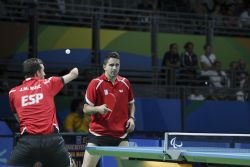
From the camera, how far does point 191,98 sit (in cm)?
1602

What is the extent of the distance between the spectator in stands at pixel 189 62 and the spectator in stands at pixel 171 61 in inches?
8.0

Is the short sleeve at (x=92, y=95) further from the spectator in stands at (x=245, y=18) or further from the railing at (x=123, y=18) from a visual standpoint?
the spectator in stands at (x=245, y=18)

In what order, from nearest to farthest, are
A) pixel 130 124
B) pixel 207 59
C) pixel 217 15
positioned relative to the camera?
pixel 130 124 < pixel 207 59 < pixel 217 15

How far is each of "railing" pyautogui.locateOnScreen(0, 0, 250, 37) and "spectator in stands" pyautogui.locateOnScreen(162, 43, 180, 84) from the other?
2.51ft

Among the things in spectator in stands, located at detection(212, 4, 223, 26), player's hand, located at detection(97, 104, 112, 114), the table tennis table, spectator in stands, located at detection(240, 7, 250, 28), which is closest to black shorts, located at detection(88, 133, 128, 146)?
player's hand, located at detection(97, 104, 112, 114)

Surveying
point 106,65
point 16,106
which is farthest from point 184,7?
point 16,106

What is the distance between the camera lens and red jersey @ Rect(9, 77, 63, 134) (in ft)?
25.5

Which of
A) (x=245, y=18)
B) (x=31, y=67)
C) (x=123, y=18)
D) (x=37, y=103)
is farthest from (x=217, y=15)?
(x=37, y=103)

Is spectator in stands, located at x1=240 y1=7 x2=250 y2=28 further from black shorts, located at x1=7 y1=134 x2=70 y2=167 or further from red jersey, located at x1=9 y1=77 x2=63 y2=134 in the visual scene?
black shorts, located at x1=7 y1=134 x2=70 y2=167

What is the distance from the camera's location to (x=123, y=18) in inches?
680

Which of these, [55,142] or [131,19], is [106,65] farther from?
[131,19]

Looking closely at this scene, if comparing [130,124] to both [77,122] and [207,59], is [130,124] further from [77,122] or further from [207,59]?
[207,59]

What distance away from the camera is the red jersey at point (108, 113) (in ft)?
30.5

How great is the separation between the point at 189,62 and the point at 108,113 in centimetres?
743
